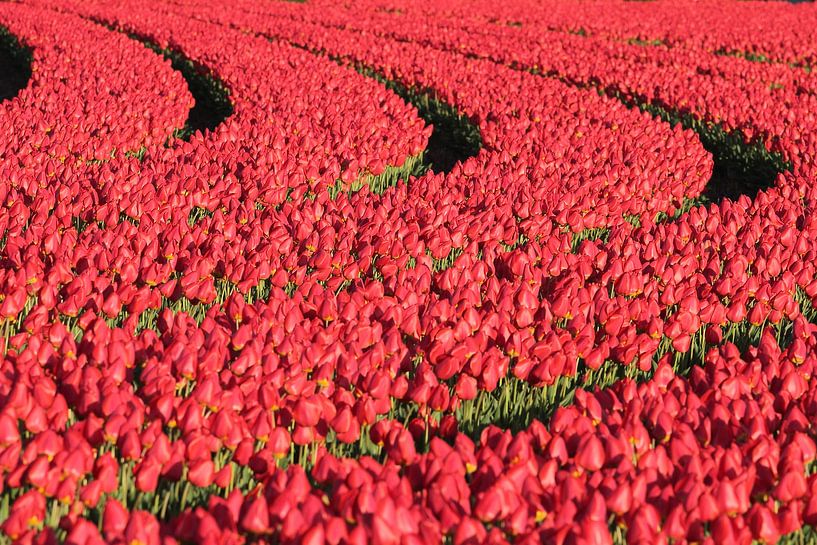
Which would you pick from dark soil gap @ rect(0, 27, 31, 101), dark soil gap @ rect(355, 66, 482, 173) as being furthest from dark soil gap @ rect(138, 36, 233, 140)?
dark soil gap @ rect(0, 27, 31, 101)

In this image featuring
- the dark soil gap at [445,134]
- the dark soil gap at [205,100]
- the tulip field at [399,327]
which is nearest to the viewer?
the tulip field at [399,327]

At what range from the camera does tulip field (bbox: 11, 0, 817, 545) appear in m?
2.88

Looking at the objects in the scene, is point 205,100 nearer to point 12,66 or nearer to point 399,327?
point 12,66

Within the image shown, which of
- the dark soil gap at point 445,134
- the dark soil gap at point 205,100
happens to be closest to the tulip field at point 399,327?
the dark soil gap at point 445,134

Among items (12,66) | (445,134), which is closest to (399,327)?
(445,134)

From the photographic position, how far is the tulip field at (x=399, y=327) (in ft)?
9.46

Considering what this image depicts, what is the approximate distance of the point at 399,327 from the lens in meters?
4.34

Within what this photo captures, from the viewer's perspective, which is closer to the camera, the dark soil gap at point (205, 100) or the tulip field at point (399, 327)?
the tulip field at point (399, 327)

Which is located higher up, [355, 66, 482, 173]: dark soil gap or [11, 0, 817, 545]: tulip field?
[11, 0, 817, 545]: tulip field

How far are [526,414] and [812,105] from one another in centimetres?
915

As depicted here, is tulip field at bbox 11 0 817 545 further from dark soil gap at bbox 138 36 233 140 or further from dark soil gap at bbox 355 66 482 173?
dark soil gap at bbox 138 36 233 140

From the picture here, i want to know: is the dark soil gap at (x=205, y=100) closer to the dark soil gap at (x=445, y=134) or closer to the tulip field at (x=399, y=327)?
the tulip field at (x=399, y=327)

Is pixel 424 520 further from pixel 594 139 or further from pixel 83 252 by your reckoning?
pixel 594 139

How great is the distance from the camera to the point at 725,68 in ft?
51.8
